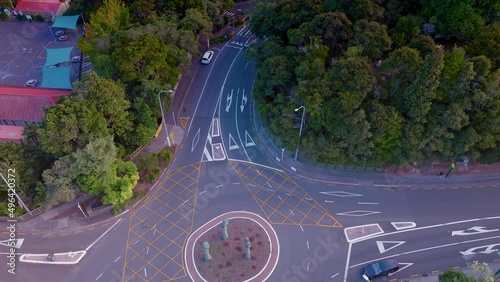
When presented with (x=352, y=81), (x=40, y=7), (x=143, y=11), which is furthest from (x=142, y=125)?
(x=40, y=7)

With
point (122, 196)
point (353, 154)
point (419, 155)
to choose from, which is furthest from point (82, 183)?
point (419, 155)

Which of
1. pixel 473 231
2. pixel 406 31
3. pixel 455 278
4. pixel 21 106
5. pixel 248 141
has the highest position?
pixel 406 31

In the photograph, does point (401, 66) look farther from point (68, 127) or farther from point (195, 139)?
point (68, 127)

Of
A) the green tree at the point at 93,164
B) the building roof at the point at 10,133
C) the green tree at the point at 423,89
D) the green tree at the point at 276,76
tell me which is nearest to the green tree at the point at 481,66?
the green tree at the point at 423,89

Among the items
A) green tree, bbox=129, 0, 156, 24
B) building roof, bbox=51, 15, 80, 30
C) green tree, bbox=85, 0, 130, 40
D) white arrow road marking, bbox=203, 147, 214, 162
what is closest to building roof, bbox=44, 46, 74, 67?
green tree, bbox=85, 0, 130, 40

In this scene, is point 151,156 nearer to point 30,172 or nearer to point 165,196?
point 165,196

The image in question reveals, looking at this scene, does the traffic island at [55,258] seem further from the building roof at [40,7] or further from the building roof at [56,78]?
the building roof at [40,7]
